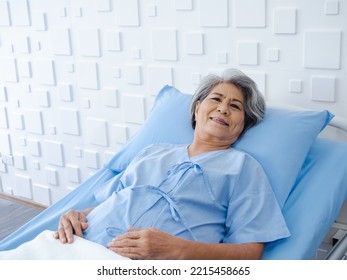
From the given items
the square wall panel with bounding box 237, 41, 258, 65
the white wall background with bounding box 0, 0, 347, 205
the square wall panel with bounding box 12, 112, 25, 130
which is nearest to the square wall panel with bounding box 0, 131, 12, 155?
the white wall background with bounding box 0, 0, 347, 205

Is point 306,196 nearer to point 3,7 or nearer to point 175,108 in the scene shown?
point 175,108

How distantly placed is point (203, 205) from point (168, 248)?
0.23 metres

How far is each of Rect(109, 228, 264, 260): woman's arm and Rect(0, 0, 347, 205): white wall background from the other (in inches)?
31.5

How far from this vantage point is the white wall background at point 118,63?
207 cm

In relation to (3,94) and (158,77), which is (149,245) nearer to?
(158,77)

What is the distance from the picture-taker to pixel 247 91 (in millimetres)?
1894

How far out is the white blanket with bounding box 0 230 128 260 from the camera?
1.55 meters

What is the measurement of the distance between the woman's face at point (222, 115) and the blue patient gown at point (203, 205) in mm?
76

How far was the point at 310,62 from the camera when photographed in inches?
81.0

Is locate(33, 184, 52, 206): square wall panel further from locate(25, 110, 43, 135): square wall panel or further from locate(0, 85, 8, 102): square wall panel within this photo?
locate(0, 85, 8, 102): square wall panel

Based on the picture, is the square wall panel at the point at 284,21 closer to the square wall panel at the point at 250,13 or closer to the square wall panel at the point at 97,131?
the square wall panel at the point at 250,13

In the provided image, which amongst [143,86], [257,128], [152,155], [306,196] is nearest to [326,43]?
[257,128]

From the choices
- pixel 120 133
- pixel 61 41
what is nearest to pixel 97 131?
pixel 120 133

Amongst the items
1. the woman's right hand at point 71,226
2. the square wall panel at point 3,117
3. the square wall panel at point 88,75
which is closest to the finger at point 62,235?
the woman's right hand at point 71,226
